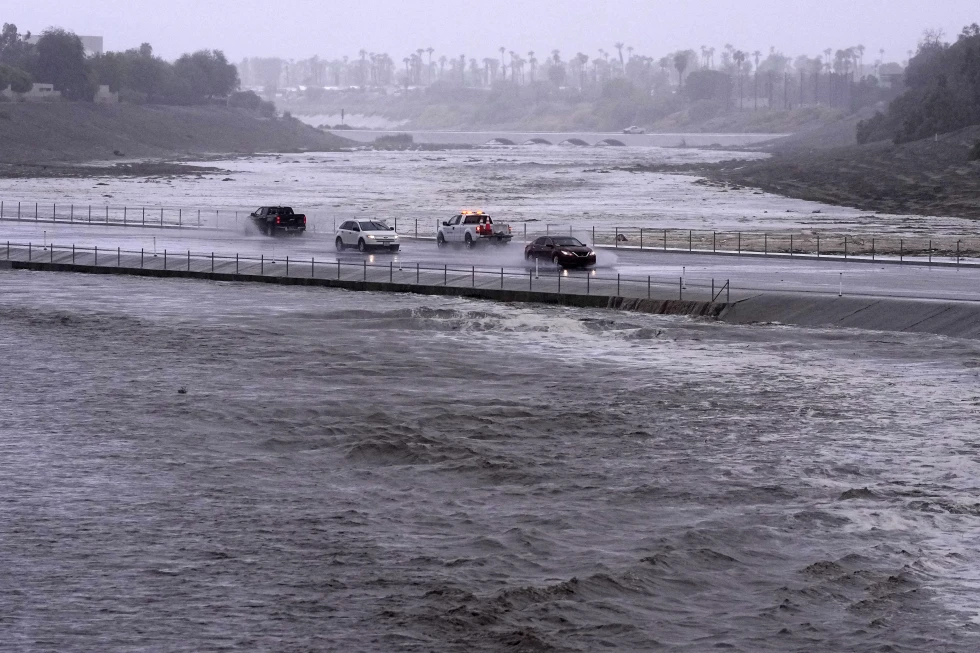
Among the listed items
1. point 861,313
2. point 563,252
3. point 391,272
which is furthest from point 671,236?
point 861,313

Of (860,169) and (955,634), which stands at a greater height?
(860,169)

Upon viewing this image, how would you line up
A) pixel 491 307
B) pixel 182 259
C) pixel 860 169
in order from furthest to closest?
pixel 860 169 < pixel 182 259 < pixel 491 307

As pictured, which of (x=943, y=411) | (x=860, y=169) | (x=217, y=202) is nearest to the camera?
(x=943, y=411)

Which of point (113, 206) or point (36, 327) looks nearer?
point (36, 327)

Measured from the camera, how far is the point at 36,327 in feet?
155

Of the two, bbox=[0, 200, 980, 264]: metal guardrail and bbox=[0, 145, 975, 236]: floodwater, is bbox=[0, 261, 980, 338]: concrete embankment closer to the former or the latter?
bbox=[0, 200, 980, 264]: metal guardrail

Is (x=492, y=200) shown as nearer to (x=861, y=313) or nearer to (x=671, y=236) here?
(x=671, y=236)

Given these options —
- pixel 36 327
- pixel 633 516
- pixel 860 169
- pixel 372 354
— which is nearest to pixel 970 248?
pixel 372 354

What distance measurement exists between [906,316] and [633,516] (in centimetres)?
2210

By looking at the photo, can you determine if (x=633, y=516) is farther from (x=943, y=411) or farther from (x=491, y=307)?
(x=491, y=307)

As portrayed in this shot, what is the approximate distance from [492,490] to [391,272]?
29.6 metres

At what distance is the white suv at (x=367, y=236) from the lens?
218ft

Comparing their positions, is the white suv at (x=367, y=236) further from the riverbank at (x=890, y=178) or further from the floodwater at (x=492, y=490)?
the riverbank at (x=890, y=178)

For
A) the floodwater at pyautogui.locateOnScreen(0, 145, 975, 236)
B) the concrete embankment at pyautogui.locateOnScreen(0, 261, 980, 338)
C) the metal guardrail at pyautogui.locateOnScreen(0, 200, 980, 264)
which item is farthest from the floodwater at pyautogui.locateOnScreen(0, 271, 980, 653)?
the floodwater at pyautogui.locateOnScreen(0, 145, 975, 236)
